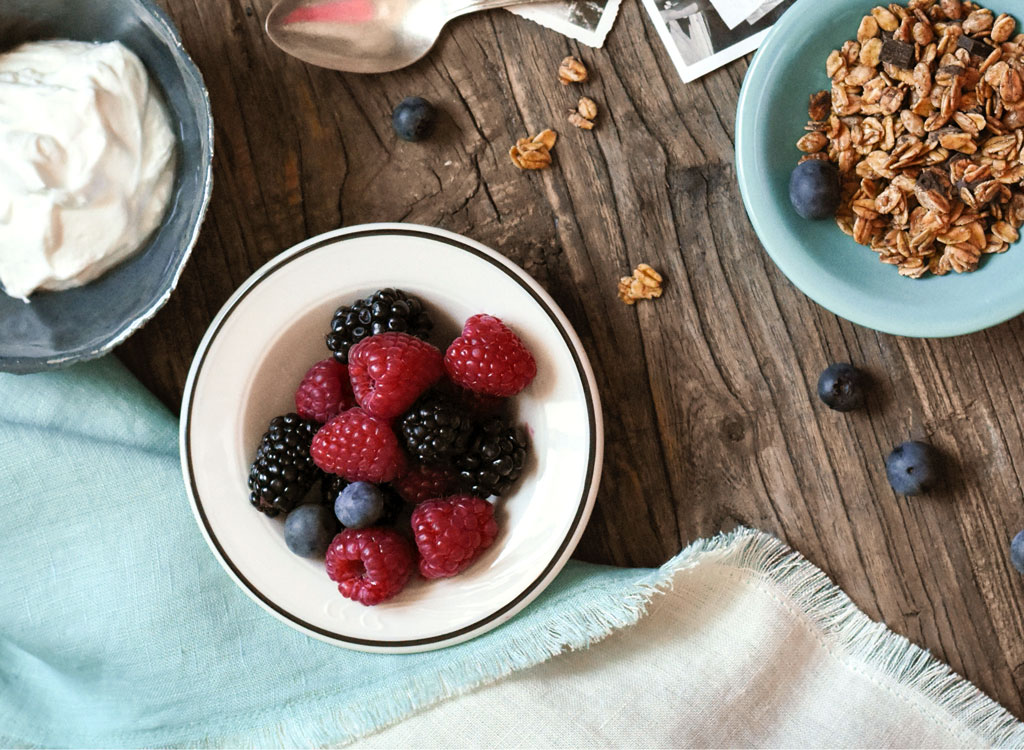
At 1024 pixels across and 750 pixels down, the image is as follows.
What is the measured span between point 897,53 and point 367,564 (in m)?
1.01

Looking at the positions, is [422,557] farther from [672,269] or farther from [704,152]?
[704,152]

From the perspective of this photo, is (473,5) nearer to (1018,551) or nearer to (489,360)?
(489,360)

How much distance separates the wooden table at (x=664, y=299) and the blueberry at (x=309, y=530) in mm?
405

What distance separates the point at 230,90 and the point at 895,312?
106 centimetres

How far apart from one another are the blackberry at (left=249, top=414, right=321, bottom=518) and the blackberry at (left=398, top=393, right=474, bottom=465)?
0.15 m

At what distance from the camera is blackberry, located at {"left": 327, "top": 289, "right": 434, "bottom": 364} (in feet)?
3.77

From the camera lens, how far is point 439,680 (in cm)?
125

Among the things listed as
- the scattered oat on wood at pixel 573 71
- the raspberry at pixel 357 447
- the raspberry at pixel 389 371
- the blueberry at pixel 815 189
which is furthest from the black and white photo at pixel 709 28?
the raspberry at pixel 357 447

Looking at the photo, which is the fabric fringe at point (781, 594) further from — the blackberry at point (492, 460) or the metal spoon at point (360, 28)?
the metal spoon at point (360, 28)

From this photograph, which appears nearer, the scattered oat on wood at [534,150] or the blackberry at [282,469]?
the blackberry at [282,469]

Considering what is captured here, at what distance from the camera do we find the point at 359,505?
1133 mm

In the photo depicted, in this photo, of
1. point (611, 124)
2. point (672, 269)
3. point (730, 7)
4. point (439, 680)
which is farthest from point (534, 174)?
point (439, 680)

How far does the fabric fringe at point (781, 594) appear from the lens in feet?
4.04

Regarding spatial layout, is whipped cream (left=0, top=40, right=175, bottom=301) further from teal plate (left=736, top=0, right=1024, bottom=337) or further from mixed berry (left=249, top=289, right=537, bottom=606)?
teal plate (left=736, top=0, right=1024, bottom=337)
